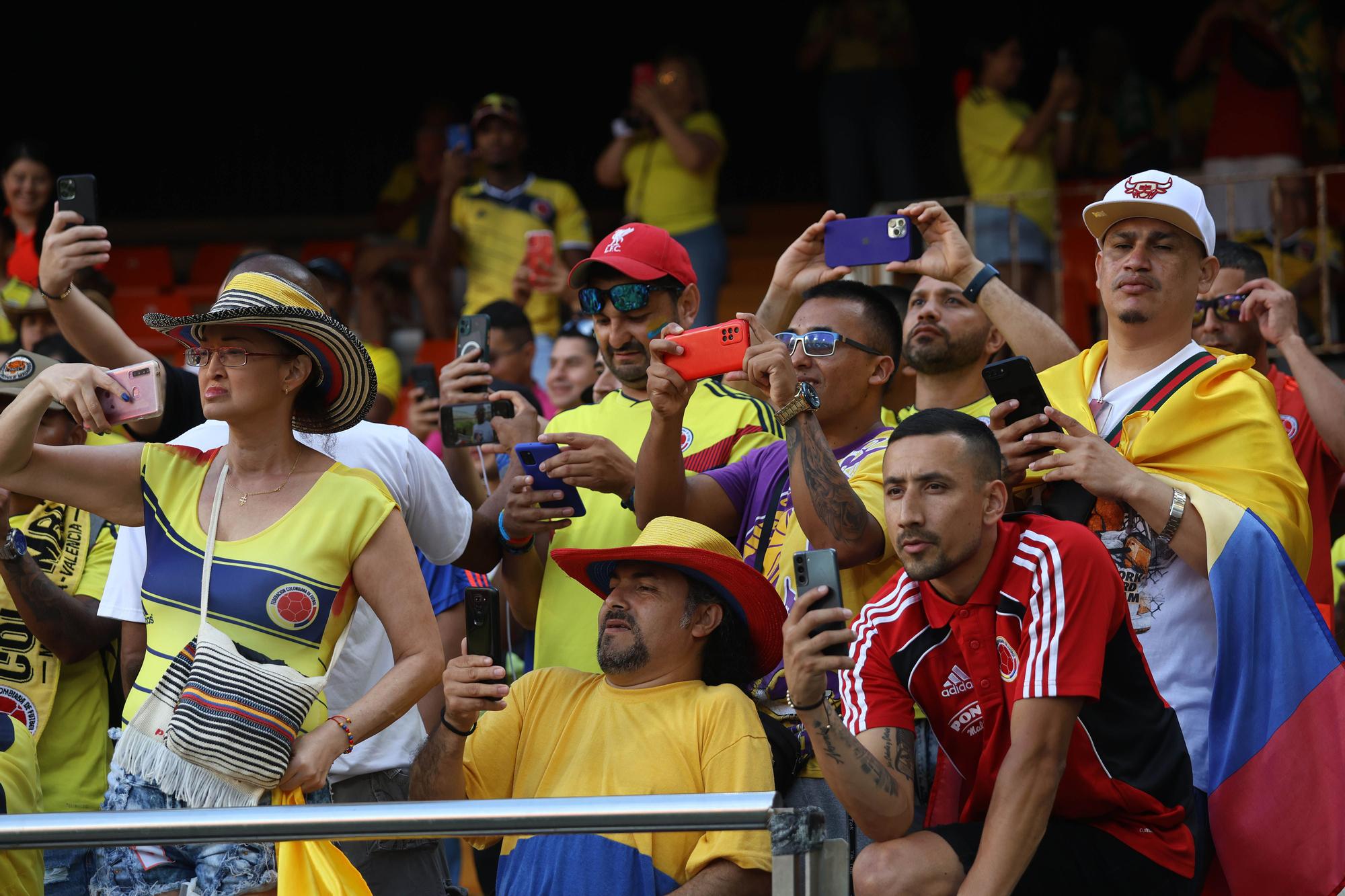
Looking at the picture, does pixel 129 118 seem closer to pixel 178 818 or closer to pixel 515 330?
pixel 515 330

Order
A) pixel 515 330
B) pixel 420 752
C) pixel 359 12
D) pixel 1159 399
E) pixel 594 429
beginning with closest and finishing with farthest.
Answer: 1. pixel 420 752
2. pixel 1159 399
3. pixel 594 429
4. pixel 515 330
5. pixel 359 12

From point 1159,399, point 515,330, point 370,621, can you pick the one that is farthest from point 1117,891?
point 515,330

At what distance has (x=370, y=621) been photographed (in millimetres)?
3744

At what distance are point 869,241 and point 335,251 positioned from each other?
7.37 metres

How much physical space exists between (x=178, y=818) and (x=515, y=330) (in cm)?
Result: 398

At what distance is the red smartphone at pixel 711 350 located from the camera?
380cm

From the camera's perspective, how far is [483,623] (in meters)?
3.29

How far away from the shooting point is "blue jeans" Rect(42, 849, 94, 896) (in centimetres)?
403

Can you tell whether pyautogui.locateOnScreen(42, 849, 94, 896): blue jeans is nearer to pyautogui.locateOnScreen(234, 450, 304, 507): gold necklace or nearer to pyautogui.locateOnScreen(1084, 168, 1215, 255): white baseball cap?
pyautogui.locateOnScreen(234, 450, 304, 507): gold necklace

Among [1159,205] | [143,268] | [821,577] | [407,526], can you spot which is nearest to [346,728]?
[407,526]

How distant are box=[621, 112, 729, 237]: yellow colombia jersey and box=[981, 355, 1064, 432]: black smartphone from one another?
5.19 meters

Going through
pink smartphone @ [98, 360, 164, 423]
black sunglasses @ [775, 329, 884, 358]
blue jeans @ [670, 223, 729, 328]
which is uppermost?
blue jeans @ [670, 223, 729, 328]

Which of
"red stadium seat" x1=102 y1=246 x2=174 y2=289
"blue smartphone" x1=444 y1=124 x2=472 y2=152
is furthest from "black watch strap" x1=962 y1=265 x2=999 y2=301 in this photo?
"red stadium seat" x1=102 y1=246 x2=174 y2=289

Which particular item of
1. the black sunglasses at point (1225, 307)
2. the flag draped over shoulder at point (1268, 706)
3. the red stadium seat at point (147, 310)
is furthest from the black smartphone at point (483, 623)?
the red stadium seat at point (147, 310)
